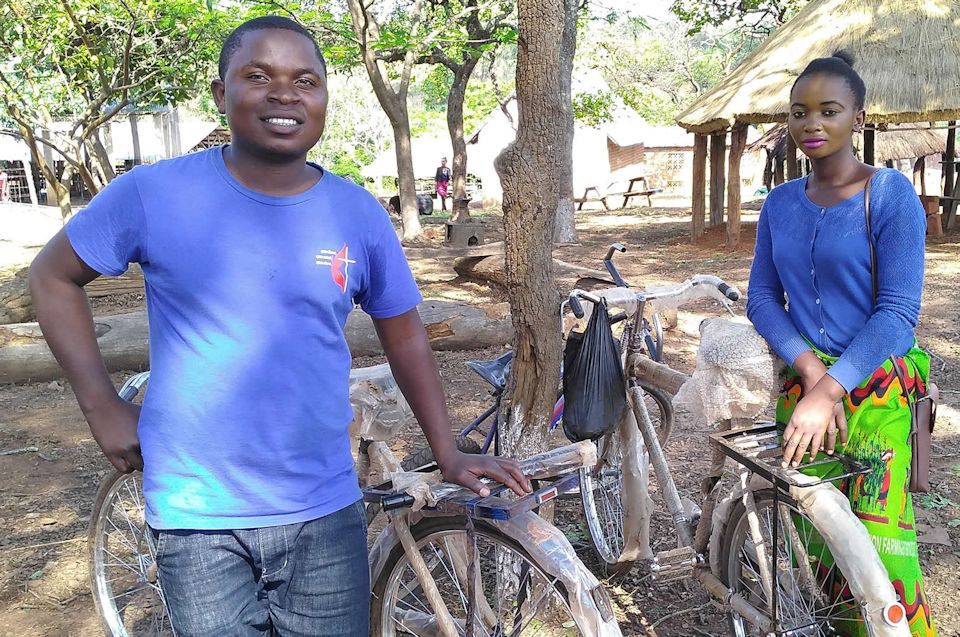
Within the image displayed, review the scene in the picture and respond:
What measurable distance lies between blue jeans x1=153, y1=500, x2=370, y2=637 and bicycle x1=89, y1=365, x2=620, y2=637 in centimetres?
15

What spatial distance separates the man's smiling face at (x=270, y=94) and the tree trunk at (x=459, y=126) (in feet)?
48.4

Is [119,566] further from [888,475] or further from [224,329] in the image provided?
[888,475]

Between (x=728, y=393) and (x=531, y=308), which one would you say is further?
(x=531, y=308)

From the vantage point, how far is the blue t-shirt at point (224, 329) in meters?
1.63

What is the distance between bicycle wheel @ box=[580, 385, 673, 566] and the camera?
3.28m

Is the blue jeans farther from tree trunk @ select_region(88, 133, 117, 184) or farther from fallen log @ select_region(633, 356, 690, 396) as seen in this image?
tree trunk @ select_region(88, 133, 117, 184)

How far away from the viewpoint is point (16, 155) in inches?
1076

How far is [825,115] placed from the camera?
2111 millimetres

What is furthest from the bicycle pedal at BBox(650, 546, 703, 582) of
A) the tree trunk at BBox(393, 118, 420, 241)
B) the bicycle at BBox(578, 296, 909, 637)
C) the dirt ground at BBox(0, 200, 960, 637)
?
the tree trunk at BBox(393, 118, 420, 241)

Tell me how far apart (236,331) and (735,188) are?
1188 cm

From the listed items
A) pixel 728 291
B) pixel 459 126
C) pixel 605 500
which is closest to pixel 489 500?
pixel 728 291

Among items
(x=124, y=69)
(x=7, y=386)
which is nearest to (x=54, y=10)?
(x=124, y=69)

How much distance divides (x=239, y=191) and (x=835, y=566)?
5.81ft

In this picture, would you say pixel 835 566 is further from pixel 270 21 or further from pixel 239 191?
pixel 270 21
